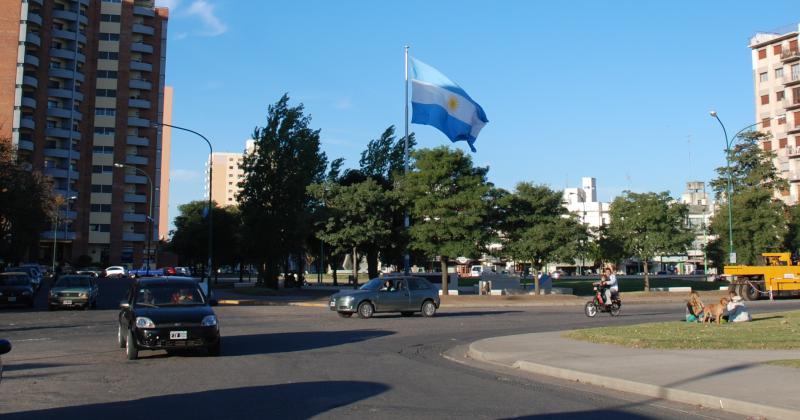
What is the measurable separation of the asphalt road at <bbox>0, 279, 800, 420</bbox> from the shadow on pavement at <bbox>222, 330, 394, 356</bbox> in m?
0.03

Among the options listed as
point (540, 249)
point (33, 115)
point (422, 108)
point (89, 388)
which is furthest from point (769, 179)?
point (33, 115)

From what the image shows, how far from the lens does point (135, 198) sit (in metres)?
108

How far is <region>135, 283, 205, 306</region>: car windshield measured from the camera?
1437cm

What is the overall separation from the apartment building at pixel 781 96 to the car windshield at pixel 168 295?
86.7 metres

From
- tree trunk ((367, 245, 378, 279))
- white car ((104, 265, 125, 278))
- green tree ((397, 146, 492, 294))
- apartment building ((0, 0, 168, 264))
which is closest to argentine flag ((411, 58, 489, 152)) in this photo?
green tree ((397, 146, 492, 294))

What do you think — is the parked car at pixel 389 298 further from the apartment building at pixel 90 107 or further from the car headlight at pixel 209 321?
the apartment building at pixel 90 107

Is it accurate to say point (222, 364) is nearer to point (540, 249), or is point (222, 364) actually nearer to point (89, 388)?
point (89, 388)

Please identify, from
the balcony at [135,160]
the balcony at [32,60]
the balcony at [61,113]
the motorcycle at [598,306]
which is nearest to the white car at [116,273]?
the balcony at [135,160]

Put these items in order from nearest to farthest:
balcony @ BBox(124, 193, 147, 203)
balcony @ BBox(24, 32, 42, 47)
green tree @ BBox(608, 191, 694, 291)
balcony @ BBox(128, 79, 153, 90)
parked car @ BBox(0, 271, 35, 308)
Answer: parked car @ BBox(0, 271, 35, 308) < green tree @ BBox(608, 191, 694, 291) < balcony @ BBox(24, 32, 42, 47) < balcony @ BBox(124, 193, 147, 203) < balcony @ BBox(128, 79, 153, 90)

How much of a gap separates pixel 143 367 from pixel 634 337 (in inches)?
420

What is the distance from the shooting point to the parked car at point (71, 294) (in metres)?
29.8

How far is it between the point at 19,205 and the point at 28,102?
54431mm

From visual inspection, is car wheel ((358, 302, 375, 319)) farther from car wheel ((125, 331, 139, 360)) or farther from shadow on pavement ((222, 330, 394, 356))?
car wheel ((125, 331, 139, 360))

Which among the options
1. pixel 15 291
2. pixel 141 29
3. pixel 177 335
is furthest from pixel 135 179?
pixel 177 335
